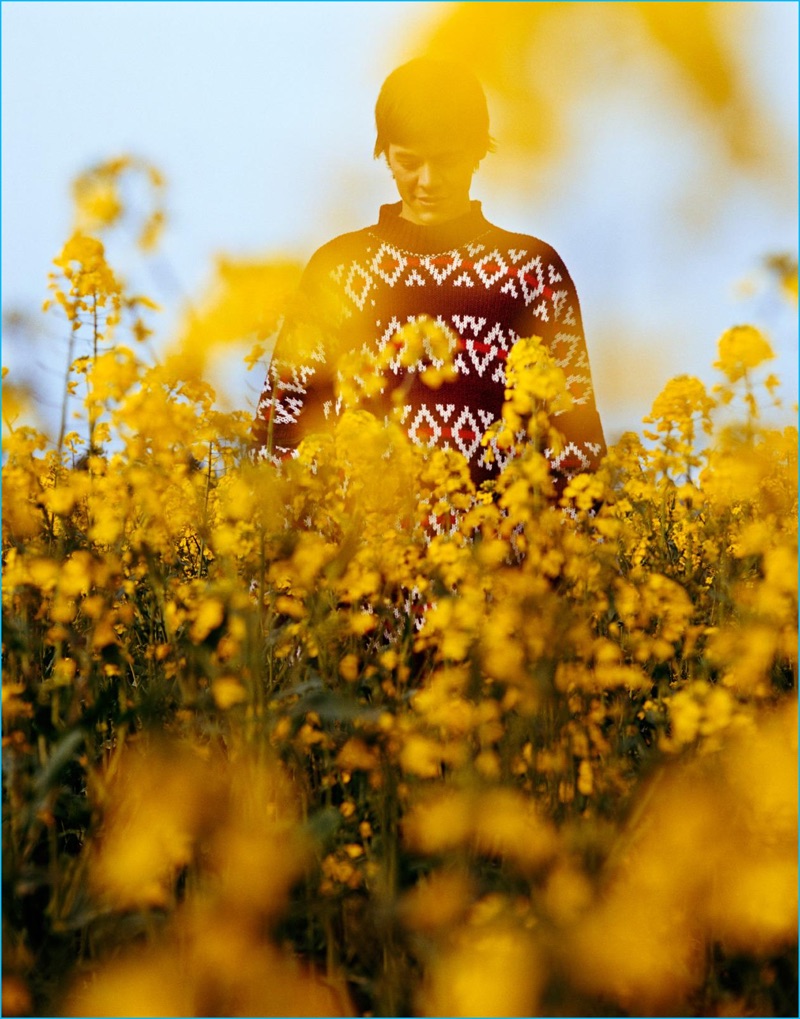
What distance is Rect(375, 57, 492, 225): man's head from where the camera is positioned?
9.38 ft

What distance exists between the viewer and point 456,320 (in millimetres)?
3037

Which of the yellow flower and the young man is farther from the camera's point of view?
the young man

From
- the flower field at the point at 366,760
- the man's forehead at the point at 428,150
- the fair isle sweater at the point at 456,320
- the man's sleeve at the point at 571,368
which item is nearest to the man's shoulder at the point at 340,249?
the fair isle sweater at the point at 456,320

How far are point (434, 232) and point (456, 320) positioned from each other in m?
0.26

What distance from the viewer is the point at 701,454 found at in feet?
9.21

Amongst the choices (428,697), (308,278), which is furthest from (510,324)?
(428,697)

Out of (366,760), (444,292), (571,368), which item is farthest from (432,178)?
(366,760)

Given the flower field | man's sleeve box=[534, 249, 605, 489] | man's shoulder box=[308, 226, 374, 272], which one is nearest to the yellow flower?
the flower field

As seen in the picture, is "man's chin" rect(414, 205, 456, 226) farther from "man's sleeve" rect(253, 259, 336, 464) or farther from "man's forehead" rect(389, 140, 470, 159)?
"man's sleeve" rect(253, 259, 336, 464)

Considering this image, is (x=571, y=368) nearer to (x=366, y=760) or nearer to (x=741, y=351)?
(x=741, y=351)

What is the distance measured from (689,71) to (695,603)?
1.40 meters

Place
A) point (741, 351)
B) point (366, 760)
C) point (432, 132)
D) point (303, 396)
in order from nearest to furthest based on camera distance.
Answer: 1. point (366, 760)
2. point (741, 351)
3. point (432, 132)
4. point (303, 396)

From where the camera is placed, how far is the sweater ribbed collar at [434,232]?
10.1 feet

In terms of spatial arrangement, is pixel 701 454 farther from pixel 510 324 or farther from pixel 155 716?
pixel 155 716
